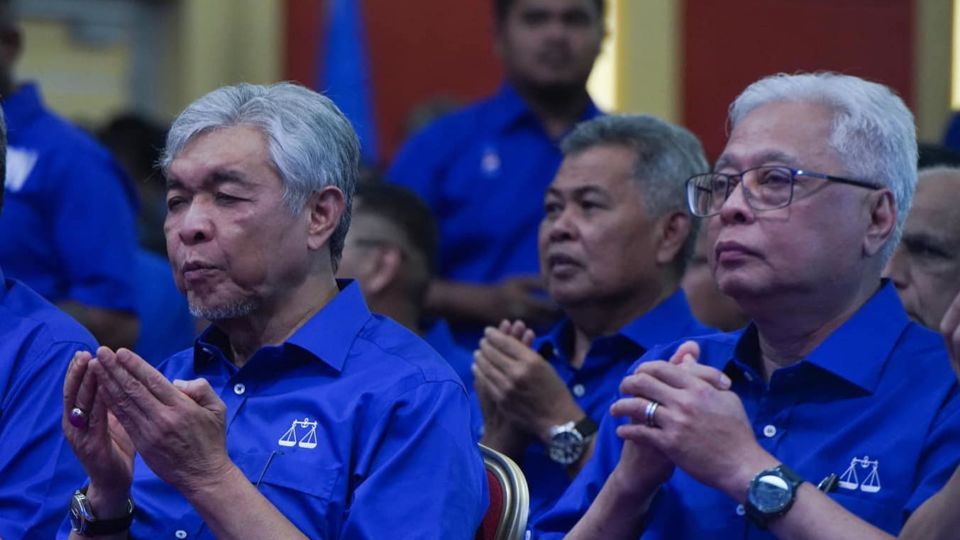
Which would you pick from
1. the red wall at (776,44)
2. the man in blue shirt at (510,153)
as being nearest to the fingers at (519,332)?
the man in blue shirt at (510,153)

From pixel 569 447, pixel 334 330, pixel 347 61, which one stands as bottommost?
pixel 347 61

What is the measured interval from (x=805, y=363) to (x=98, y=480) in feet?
4.40

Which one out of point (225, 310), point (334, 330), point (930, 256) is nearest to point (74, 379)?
point (225, 310)

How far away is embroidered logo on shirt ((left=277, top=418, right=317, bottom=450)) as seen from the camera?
3.29 meters

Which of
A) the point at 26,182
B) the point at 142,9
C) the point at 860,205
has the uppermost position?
the point at 860,205

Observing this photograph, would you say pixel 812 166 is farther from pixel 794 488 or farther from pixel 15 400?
pixel 15 400

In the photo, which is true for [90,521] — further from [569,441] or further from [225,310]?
[569,441]

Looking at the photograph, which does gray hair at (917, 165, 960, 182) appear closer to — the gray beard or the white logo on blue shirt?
the gray beard

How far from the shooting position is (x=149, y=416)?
3074 millimetres

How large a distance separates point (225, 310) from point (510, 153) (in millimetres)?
2351

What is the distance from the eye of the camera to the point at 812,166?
329 cm

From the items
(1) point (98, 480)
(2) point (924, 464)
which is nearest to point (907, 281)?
(2) point (924, 464)

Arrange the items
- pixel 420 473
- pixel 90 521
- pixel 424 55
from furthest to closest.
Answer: pixel 424 55, pixel 90 521, pixel 420 473

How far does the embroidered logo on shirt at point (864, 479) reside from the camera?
3072 millimetres
